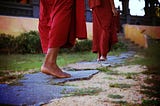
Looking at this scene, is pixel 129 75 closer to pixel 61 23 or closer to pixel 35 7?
pixel 61 23

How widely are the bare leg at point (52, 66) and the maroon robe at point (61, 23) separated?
28 mm

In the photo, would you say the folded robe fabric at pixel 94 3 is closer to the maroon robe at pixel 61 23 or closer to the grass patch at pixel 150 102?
the maroon robe at pixel 61 23

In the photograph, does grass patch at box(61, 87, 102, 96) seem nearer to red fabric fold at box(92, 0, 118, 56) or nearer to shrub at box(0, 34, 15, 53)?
red fabric fold at box(92, 0, 118, 56)

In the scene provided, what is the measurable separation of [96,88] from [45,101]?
24 cm

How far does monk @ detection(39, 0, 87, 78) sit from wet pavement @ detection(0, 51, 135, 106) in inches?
2.1

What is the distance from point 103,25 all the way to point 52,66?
29 cm

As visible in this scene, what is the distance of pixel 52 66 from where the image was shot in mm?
1480

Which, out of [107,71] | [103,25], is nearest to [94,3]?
[103,25]

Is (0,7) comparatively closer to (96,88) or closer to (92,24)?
(92,24)

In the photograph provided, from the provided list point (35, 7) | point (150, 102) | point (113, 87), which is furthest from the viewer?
point (35, 7)

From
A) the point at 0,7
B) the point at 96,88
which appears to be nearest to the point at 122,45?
the point at 96,88

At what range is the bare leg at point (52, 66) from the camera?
4.85ft

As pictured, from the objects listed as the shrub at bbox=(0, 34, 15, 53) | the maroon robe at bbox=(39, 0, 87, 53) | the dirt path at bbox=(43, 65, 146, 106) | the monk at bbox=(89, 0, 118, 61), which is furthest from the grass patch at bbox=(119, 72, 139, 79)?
the shrub at bbox=(0, 34, 15, 53)

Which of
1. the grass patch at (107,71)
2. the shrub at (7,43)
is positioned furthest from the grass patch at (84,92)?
the shrub at (7,43)
